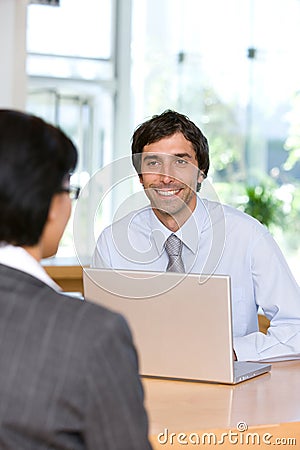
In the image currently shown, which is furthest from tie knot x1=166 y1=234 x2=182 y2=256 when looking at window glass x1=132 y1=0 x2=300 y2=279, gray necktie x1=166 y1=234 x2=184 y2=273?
window glass x1=132 y1=0 x2=300 y2=279

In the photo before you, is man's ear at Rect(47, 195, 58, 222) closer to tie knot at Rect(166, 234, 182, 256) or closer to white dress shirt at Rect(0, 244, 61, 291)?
white dress shirt at Rect(0, 244, 61, 291)

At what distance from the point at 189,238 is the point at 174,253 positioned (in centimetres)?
7

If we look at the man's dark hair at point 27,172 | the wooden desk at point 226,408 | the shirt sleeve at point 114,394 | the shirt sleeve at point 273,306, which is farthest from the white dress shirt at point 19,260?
the shirt sleeve at point 273,306

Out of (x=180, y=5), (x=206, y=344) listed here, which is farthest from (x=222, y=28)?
(x=206, y=344)

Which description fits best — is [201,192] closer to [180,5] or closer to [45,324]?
[45,324]

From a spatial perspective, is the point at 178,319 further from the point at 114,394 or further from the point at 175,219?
the point at 114,394

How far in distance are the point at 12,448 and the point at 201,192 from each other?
1767 mm

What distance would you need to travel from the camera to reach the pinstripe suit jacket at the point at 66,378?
125 cm

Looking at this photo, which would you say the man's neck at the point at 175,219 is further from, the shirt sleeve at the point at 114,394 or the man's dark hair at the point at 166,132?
the shirt sleeve at the point at 114,394

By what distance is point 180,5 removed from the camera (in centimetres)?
958

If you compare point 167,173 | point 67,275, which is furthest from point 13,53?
point 167,173

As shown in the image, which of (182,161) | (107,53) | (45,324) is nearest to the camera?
(45,324)

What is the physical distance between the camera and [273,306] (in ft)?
9.27

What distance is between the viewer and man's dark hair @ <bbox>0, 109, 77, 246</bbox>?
1275mm
